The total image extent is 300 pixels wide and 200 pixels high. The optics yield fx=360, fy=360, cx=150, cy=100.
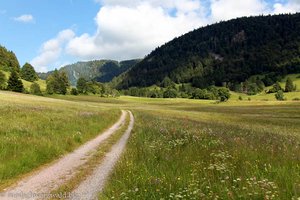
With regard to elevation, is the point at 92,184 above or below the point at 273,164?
below

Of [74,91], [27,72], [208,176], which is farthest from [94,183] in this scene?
[27,72]

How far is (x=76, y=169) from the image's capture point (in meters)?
14.2

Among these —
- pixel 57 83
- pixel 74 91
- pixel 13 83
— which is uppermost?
pixel 57 83

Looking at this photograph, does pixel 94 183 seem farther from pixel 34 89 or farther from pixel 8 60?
pixel 8 60

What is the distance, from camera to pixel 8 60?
595 feet

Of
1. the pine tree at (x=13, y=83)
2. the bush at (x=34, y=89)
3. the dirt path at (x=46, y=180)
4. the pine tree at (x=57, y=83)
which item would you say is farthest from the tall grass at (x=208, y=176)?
the pine tree at (x=57, y=83)

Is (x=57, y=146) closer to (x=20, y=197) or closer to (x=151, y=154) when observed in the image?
(x=151, y=154)

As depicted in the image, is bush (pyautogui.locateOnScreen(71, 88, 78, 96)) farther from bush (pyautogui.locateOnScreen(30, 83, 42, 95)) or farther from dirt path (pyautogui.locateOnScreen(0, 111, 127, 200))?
dirt path (pyautogui.locateOnScreen(0, 111, 127, 200))

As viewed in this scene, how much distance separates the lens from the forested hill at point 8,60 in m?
175

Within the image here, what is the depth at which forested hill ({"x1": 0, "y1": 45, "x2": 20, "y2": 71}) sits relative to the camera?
17475 centimetres

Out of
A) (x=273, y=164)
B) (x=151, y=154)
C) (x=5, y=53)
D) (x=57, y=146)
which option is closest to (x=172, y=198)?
(x=273, y=164)

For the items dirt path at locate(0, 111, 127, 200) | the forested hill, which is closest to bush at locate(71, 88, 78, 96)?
the forested hill

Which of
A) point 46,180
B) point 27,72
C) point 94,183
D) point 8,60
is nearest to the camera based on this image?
point 94,183

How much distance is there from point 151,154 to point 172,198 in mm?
6661
